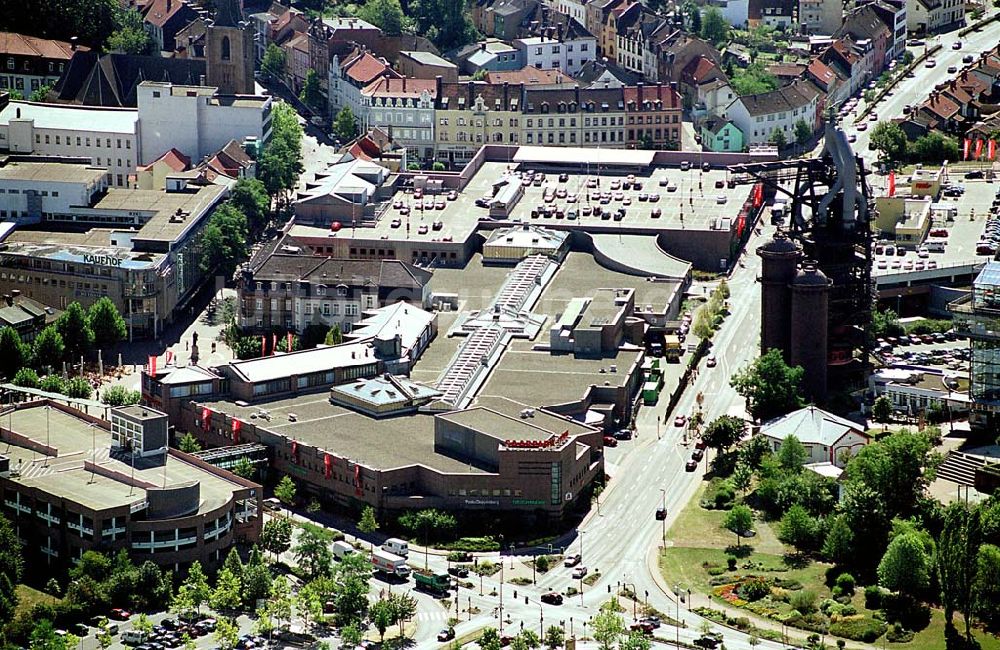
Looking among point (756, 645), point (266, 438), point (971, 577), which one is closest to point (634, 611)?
point (756, 645)

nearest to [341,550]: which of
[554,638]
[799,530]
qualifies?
[554,638]

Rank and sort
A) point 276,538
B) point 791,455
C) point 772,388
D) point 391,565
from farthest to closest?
point 772,388
point 791,455
point 276,538
point 391,565

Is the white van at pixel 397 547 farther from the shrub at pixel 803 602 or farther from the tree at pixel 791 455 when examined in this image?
the tree at pixel 791 455

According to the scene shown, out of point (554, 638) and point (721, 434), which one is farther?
point (721, 434)

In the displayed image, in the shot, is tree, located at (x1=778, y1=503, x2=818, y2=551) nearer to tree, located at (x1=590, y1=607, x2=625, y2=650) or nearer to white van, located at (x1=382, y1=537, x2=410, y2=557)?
tree, located at (x1=590, y1=607, x2=625, y2=650)

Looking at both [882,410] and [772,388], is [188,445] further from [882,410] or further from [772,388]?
[882,410]

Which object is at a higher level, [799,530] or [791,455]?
[791,455]
